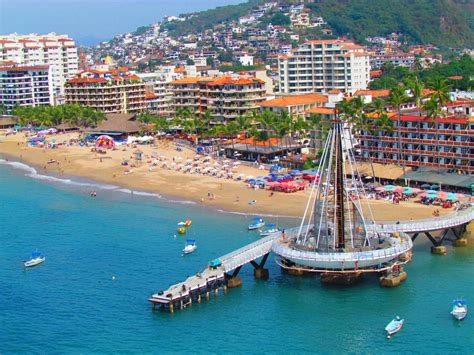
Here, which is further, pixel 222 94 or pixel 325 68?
pixel 325 68

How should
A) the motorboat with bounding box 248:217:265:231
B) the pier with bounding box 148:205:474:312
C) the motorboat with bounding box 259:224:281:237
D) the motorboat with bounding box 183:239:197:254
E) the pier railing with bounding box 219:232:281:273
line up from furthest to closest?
the motorboat with bounding box 248:217:265:231 → the motorboat with bounding box 259:224:281:237 → the motorboat with bounding box 183:239:197:254 → the pier railing with bounding box 219:232:281:273 → the pier with bounding box 148:205:474:312

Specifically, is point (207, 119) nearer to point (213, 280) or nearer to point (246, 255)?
point (246, 255)

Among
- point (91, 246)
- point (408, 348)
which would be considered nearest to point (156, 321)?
point (408, 348)

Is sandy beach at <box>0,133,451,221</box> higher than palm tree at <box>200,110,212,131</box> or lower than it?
lower

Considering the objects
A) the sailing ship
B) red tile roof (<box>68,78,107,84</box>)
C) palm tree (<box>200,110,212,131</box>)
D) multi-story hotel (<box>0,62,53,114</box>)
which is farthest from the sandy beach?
multi-story hotel (<box>0,62,53,114</box>)

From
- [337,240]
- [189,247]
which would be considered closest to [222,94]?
[189,247]

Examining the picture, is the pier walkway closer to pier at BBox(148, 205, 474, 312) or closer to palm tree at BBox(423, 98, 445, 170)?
pier at BBox(148, 205, 474, 312)
